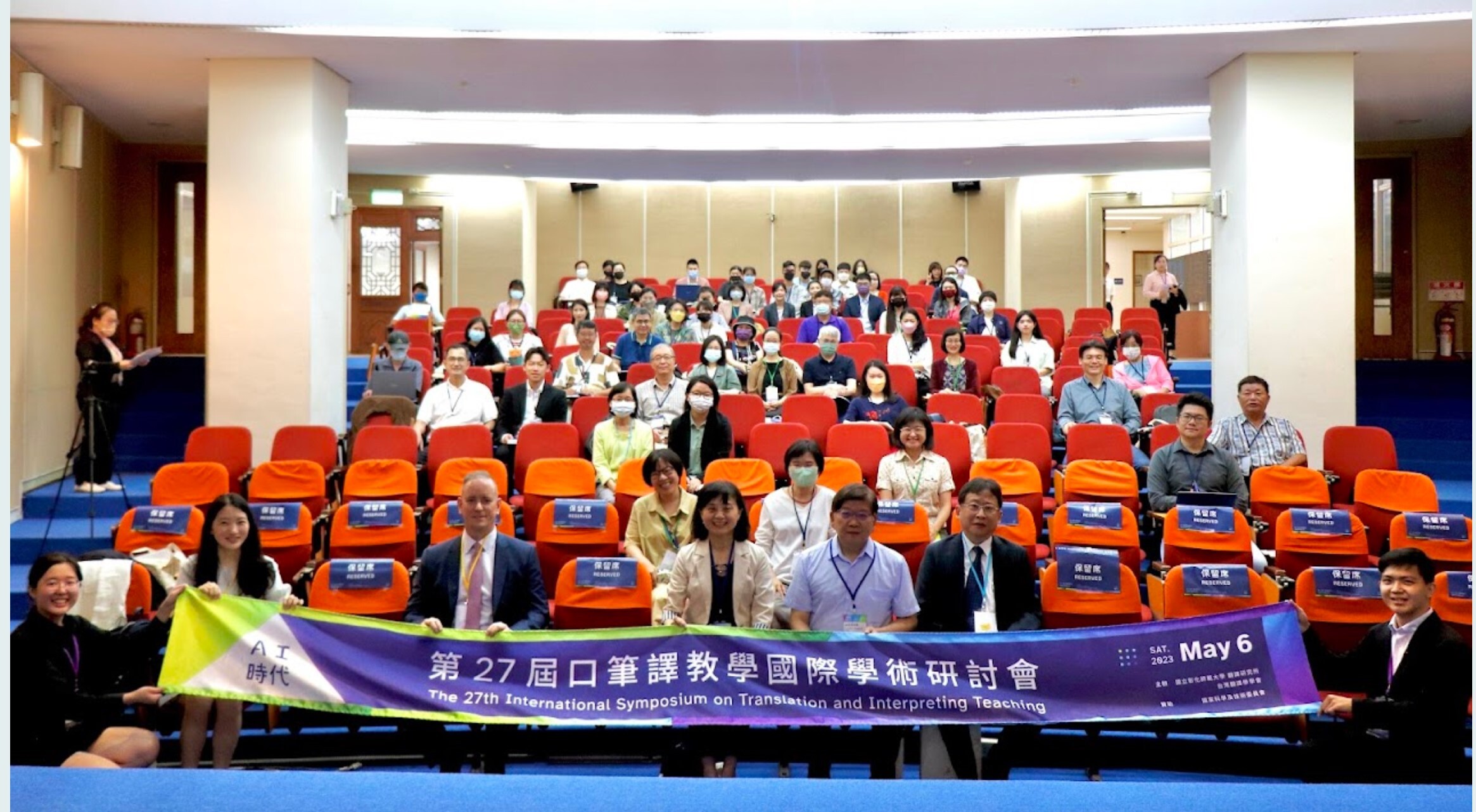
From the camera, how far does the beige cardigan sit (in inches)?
198

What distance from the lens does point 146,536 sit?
20.8 feet

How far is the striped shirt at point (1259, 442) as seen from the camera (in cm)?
791

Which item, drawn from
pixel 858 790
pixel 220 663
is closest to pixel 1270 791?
pixel 858 790

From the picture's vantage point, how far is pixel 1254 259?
9172mm

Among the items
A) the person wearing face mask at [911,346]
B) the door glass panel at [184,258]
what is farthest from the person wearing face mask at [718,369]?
the door glass panel at [184,258]

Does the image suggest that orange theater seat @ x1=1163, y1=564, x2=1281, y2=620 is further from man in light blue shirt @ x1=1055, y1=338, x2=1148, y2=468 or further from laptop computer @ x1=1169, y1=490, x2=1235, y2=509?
man in light blue shirt @ x1=1055, y1=338, x2=1148, y2=468

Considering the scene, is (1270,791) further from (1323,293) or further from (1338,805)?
(1323,293)

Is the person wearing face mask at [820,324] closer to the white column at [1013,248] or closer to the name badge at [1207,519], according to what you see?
the name badge at [1207,519]

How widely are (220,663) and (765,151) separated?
11063 mm

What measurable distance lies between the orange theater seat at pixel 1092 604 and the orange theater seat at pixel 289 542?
379 cm

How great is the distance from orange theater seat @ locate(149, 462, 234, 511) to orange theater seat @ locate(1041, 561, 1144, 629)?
192 inches

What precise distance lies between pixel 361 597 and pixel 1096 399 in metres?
5.57

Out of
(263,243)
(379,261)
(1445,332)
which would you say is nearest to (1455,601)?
(263,243)

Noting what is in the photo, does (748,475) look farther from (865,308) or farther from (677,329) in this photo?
(865,308)
